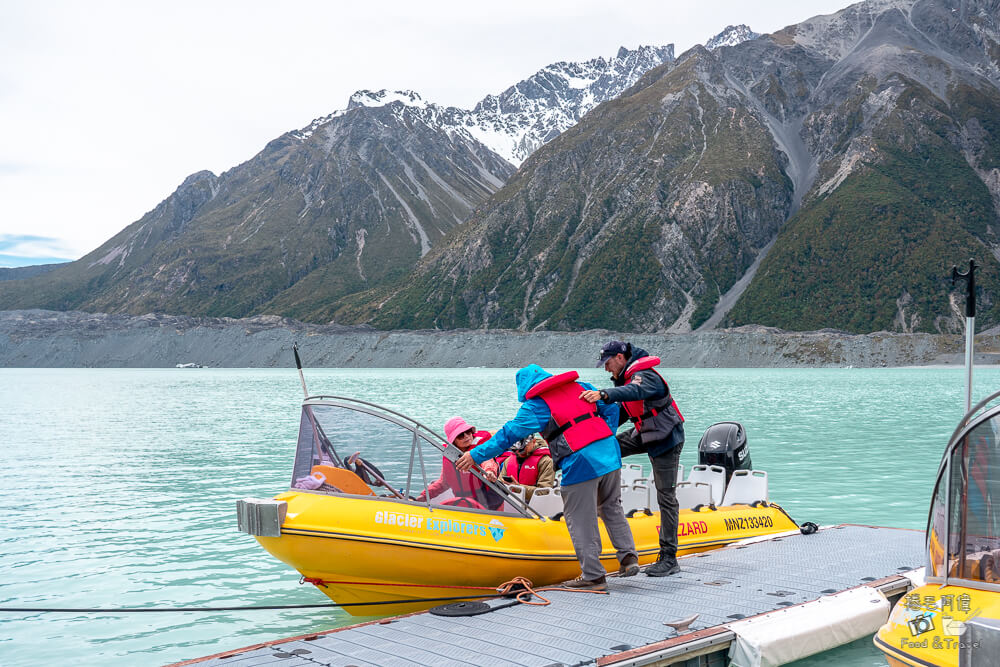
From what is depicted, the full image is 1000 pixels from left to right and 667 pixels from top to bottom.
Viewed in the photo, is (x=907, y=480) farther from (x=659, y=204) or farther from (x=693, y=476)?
(x=659, y=204)

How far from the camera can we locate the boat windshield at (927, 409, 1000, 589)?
5020mm

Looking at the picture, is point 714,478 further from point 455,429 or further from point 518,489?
point 455,429

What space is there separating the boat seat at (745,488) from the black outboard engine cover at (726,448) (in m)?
0.50

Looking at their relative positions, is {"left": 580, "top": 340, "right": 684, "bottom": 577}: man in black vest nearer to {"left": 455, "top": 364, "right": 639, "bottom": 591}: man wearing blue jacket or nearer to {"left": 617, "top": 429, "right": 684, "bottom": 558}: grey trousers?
{"left": 617, "top": 429, "right": 684, "bottom": 558}: grey trousers

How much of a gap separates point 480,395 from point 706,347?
2817 inches

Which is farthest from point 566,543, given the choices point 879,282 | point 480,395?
point 879,282

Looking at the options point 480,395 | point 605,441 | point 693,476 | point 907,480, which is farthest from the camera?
point 480,395

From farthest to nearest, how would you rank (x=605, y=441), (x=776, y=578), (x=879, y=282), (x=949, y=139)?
(x=949, y=139), (x=879, y=282), (x=776, y=578), (x=605, y=441)

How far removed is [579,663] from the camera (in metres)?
6.05

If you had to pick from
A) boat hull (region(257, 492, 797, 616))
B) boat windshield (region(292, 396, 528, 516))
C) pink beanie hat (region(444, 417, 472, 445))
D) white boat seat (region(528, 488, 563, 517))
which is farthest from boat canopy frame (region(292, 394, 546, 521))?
pink beanie hat (region(444, 417, 472, 445))

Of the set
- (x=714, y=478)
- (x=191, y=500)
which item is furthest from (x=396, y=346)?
(x=714, y=478)

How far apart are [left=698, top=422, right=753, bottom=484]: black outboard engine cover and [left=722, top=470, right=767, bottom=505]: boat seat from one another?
498 mm

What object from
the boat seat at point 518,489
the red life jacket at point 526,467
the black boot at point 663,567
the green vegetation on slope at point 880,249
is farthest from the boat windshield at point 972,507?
the green vegetation on slope at point 880,249

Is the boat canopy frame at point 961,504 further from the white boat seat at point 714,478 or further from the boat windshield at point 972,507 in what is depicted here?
the white boat seat at point 714,478
